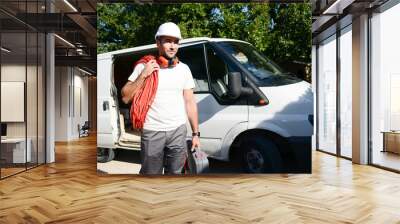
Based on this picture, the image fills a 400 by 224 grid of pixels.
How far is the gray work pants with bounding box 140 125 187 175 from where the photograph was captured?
231 inches

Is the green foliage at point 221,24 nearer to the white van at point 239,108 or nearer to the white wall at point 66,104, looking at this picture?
the white van at point 239,108

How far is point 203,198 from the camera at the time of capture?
4828 mm

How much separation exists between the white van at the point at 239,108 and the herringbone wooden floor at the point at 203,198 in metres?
0.43

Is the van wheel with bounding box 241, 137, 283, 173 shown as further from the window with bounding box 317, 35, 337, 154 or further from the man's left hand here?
the window with bounding box 317, 35, 337, 154

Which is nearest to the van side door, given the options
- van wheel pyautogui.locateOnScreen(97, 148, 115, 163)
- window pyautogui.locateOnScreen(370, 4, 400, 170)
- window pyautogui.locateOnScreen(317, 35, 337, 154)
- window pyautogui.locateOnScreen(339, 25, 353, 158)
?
van wheel pyautogui.locateOnScreen(97, 148, 115, 163)

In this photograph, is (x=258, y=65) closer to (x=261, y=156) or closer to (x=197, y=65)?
(x=197, y=65)

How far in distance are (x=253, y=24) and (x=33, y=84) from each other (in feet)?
13.1

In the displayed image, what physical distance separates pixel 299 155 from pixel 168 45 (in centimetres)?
252

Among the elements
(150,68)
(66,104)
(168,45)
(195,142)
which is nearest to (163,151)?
(195,142)

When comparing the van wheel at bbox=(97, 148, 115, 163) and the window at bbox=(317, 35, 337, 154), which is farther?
the window at bbox=(317, 35, 337, 154)

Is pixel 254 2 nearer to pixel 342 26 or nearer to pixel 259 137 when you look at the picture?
pixel 259 137

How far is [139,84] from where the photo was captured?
5.91 m

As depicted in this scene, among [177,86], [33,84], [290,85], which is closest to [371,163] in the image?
[290,85]

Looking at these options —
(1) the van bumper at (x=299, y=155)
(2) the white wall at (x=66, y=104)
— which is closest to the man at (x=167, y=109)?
(1) the van bumper at (x=299, y=155)
